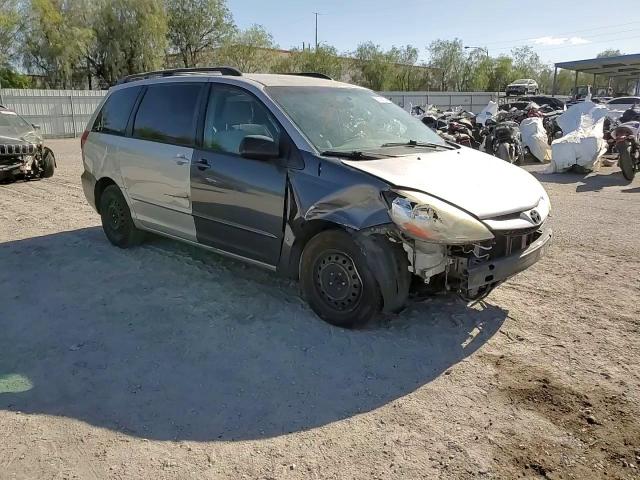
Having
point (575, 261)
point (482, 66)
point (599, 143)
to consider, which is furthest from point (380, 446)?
point (482, 66)

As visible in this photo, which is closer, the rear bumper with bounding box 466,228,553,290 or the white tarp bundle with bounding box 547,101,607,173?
the rear bumper with bounding box 466,228,553,290

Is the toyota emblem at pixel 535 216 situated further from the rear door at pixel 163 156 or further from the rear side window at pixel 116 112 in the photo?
the rear side window at pixel 116 112

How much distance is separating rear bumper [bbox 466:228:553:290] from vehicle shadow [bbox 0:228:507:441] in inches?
20.6

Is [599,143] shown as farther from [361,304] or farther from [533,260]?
[361,304]

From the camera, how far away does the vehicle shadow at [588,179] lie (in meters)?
10.6

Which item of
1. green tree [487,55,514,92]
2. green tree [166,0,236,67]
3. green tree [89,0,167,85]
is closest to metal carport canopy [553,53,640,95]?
green tree [487,55,514,92]

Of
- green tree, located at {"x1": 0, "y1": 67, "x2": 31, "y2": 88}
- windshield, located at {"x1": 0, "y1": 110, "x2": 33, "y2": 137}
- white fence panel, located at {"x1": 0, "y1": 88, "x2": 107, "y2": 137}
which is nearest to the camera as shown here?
windshield, located at {"x1": 0, "y1": 110, "x2": 33, "y2": 137}

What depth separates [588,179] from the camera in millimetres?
11438

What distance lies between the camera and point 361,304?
12.9ft

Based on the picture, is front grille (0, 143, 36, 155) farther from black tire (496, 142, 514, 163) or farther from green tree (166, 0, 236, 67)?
green tree (166, 0, 236, 67)

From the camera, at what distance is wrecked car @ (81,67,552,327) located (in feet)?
12.1

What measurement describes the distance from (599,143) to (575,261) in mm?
7390

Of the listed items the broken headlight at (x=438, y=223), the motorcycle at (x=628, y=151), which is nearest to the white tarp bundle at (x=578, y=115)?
the motorcycle at (x=628, y=151)

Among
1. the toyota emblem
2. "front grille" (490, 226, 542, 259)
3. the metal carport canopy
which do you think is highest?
the metal carport canopy
